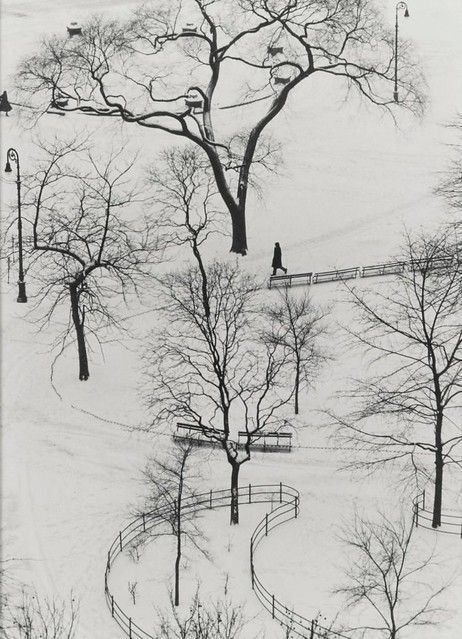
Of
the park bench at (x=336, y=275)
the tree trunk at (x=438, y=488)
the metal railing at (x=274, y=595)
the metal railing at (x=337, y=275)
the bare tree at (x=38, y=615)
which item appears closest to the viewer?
the bare tree at (x=38, y=615)

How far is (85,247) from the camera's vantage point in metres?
45.6

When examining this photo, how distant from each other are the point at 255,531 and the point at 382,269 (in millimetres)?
13941

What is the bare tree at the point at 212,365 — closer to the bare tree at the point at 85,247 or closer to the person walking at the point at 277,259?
the person walking at the point at 277,259

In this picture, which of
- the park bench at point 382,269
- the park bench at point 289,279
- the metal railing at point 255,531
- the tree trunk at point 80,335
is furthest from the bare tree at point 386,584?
the park bench at point 382,269

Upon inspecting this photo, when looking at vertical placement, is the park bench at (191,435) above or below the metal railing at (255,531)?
above

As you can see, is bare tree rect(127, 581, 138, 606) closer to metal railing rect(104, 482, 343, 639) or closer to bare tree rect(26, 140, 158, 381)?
metal railing rect(104, 482, 343, 639)

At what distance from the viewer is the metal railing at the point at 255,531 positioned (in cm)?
2714

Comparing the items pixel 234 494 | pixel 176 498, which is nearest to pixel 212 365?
pixel 176 498

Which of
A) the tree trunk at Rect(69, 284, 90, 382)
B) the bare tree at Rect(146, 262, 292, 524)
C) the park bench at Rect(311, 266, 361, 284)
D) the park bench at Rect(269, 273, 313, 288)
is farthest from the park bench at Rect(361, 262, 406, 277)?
the tree trunk at Rect(69, 284, 90, 382)

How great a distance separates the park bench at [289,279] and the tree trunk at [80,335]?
7.58 meters

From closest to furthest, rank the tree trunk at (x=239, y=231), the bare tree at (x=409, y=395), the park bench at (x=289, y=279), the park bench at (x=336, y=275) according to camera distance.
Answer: the bare tree at (x=409, y=395), the park bench at (x=289, y=279), the park bench at (x=336, y=275), the tree trunk at (x=239, y=231)

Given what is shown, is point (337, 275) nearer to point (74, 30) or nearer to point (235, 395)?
point (235, 395)

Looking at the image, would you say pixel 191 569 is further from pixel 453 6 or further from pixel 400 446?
pixel 453 6

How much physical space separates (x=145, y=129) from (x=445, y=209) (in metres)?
15.9
